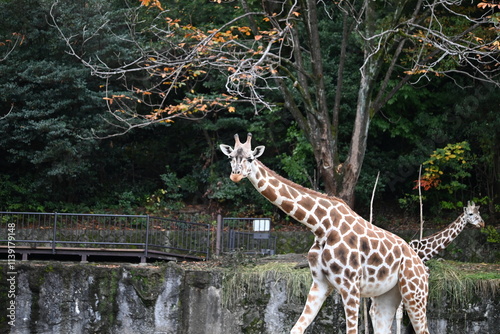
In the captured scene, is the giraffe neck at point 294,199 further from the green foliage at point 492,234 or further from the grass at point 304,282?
the green foliage at point 492,234

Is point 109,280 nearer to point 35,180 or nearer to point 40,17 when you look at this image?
point 35,180

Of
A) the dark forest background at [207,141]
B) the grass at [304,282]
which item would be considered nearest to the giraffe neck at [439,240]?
the grass at [304,282]

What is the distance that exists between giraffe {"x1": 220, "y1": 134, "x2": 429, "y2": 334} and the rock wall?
13.7 feet

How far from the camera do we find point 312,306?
8414mm

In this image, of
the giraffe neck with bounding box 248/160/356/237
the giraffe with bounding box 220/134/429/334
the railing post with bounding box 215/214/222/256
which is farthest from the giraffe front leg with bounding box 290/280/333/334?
the railing post with bounding box 215/214/222/256

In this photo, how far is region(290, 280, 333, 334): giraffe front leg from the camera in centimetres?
832

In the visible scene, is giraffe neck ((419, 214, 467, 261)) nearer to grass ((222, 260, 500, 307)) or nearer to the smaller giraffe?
the smaller giraffe

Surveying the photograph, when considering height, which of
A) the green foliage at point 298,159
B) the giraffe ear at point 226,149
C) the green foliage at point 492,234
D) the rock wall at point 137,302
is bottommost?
the rock wall at point 137,302

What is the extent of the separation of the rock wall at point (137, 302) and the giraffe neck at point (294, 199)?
4608 millimetres

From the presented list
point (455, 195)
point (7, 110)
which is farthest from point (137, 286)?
point (455, 195)

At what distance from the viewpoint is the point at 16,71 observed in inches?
730

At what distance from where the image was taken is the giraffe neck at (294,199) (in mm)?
8297

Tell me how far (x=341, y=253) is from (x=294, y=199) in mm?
867

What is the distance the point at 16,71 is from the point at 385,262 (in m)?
13.1
